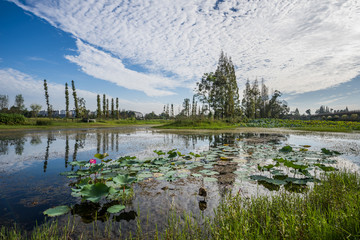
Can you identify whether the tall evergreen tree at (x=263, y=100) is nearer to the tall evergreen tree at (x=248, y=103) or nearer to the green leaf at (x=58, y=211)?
the tall evergreen tree at (x=248, y=103)

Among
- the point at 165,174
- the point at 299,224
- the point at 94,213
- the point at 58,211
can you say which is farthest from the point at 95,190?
the point at 299,224

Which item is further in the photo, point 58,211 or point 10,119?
point 10,119

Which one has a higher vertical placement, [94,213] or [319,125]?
[319,125]

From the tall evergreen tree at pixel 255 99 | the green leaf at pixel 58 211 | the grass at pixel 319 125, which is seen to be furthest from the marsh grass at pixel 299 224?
the tall evergreen tree at pixel 255 99

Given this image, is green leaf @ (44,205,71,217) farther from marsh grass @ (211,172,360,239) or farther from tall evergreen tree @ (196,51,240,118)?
tall evergreen tree @ (196,51,240,118)

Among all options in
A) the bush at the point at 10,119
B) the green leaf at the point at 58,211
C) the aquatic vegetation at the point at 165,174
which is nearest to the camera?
the green leaf at the point at 58,211

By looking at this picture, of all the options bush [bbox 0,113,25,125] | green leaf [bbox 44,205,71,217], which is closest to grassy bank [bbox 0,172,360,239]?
green leaf [bbox 44,205,71,217]

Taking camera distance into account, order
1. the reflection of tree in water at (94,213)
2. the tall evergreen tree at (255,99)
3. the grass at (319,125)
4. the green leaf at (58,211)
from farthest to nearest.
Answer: the tall evergreen tree at (255,99) → the grass at (319,125) → the reflection of tree in water at (94,213) → the green leaf at (58,211)

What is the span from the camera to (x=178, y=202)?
2.87 meters

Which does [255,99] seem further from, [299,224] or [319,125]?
[299,224]

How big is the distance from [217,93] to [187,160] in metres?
26.5

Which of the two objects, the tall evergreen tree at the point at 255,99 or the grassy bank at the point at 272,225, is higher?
the tall evergreen tree at the point at 255,99

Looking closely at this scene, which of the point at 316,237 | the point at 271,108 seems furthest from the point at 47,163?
the point at 271,108

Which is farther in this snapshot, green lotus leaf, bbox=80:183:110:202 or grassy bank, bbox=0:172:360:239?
green lotus leaf, bbox=80:183:110:202
